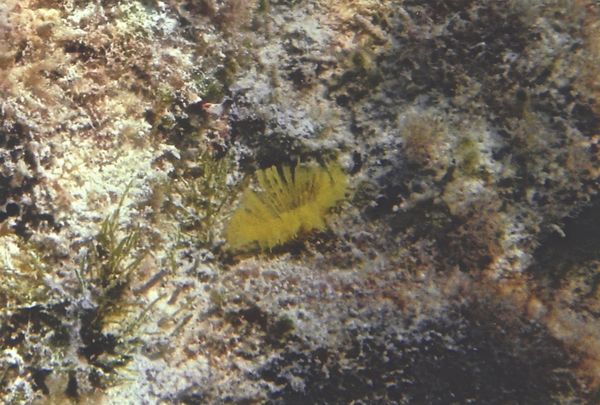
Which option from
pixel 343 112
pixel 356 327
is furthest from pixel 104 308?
pixel 343 112

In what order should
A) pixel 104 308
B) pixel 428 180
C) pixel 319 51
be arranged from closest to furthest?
1. pixel 104 308
2. pixel 428 180
3. pixel 319 51

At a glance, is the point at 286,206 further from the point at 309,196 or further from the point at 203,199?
the point at 203,199

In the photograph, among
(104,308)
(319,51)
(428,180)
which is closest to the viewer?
(104,308)

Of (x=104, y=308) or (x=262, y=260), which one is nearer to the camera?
(x=104, y=308)

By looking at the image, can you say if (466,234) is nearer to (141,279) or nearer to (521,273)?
(521,273)

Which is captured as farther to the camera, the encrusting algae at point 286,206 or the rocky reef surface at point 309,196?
the encrusting algae at point 286,206
